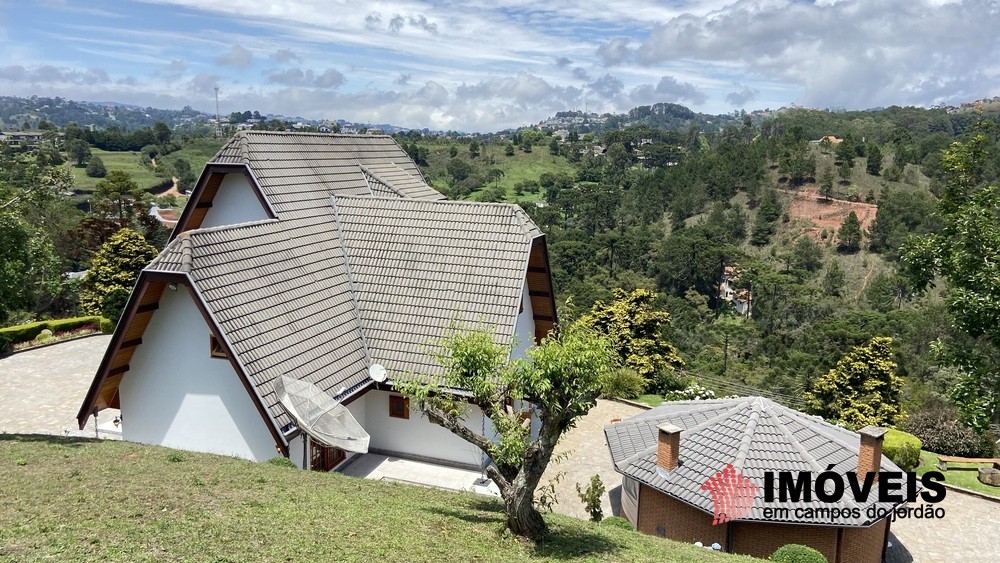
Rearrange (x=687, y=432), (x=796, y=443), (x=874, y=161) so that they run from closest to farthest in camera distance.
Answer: (x=796, y=443) → (x=687, y=432) → (x=874, y=161)

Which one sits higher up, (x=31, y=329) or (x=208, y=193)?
(x=208, y=193)

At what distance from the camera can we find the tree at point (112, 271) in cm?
3225

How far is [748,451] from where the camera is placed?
1412 cm

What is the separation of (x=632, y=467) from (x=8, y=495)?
11.6 meters

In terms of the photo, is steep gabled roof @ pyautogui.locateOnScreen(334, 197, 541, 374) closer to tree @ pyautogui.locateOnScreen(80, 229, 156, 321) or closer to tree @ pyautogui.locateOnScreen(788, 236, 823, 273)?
tree @ pyautogui.locateOnScreen(80, 229, 156, 321)

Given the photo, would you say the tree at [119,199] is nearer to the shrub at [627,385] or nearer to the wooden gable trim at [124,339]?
the wooden gable trim at [124,339]

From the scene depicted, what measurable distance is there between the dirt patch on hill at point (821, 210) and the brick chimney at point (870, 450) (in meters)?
68.9

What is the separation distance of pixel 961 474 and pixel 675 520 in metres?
11.6

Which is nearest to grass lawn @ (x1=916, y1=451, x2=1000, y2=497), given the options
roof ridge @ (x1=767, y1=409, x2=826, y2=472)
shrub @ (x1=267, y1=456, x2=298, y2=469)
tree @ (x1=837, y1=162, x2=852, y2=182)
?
roof ridge @ (x1=767, y1=409, x2=826, y2=472)

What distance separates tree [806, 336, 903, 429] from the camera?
83.6ft

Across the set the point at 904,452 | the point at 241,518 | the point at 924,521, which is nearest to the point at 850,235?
the point at 904,452

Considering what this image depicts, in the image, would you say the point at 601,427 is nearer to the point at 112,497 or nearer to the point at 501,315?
the point at 501,315

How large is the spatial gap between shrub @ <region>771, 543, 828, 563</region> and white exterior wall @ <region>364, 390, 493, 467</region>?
7154 millimetres

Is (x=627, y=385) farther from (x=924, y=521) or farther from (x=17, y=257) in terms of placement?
(x=17, y=257)
